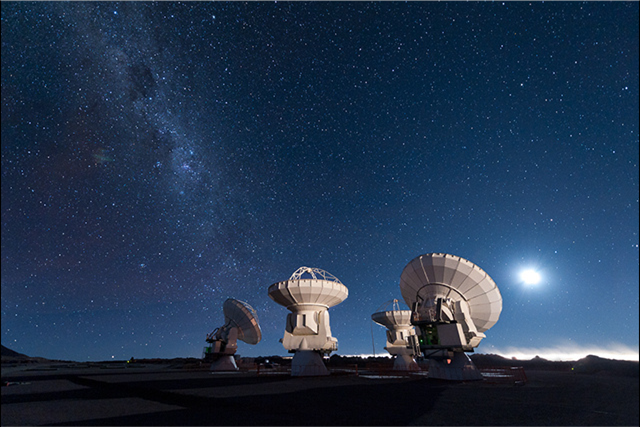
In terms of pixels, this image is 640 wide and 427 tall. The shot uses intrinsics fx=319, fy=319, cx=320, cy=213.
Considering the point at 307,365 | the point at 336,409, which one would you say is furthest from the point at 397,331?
the point at 336,409

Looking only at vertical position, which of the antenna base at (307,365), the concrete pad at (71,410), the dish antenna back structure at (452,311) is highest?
the dish antenna back structure at (452,311)

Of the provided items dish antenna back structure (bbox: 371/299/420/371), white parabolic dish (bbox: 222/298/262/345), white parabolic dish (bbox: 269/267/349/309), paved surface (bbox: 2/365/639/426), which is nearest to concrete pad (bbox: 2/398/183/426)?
paved surface (bbox: 2/365/639/426)

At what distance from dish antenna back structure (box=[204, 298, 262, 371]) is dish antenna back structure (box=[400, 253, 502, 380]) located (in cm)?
2120

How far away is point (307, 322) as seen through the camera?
25.7m

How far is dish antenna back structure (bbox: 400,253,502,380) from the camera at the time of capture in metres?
20.3

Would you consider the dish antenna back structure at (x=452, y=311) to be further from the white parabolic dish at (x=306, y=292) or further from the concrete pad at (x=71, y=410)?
the concrete pad at (x=71, y=410)

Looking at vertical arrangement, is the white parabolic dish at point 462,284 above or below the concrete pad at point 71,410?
above

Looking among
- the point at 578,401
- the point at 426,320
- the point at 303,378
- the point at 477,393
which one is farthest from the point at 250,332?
the point at 578,401

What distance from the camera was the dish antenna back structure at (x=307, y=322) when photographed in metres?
25.7

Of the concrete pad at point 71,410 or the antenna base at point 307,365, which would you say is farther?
the antenna base at point 307,365

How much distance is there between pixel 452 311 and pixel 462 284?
1955 millimetres

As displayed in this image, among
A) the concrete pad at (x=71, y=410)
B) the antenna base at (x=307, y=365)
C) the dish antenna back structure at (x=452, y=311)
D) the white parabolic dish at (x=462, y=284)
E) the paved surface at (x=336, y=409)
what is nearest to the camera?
the paved surface at (x=336, y=409)

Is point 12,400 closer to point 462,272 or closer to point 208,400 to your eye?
point 208,400

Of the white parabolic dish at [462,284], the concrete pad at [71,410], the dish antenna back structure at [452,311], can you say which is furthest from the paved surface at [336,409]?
the white parabolic dish at [462,284]
